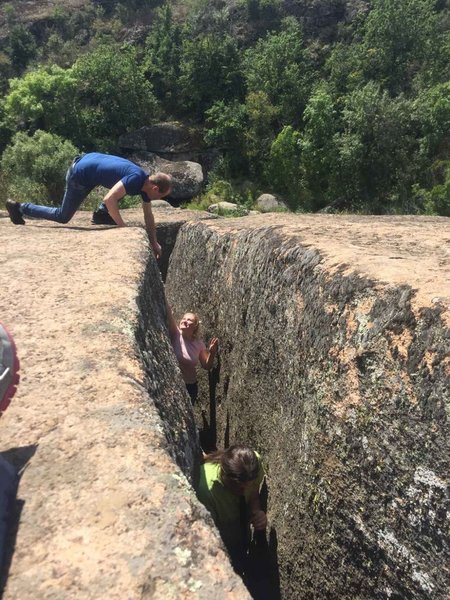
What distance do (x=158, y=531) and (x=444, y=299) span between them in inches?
62.7

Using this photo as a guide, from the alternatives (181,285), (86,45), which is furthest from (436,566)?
(86,45)

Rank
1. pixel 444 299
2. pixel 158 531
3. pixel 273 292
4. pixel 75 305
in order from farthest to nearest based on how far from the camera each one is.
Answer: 1. pixel 273 292
2. pixel 75 305
3. pixel 444 299
4. pixel 158 531

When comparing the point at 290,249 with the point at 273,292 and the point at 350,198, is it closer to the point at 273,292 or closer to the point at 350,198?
the point at 273,292

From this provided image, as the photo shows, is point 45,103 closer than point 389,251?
No

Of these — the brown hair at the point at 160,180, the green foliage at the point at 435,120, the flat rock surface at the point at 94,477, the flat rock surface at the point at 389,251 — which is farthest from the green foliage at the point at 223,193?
the flat rock surface at the point at 94,477

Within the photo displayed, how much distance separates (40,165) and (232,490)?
22.4 m

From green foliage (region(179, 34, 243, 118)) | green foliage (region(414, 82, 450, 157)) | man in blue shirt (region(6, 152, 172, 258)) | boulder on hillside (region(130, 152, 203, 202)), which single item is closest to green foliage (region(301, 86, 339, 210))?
green foliage (region(414, 82, 450, 157))

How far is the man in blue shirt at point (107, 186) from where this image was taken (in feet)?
17.5

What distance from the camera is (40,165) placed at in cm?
2286

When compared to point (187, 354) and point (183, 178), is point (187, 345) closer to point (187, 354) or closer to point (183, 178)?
point (187, 354)

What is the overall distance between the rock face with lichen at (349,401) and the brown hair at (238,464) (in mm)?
303

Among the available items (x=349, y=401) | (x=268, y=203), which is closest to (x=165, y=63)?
(x=268, y=203)

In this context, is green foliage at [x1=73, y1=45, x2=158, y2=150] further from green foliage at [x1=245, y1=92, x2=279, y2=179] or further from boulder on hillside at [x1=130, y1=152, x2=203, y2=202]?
green foliage at [x1=245, y1=92, x2=279, y2=179]

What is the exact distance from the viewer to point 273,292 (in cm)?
404
